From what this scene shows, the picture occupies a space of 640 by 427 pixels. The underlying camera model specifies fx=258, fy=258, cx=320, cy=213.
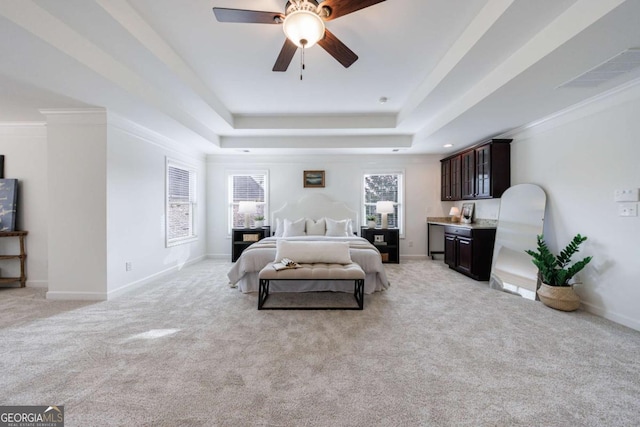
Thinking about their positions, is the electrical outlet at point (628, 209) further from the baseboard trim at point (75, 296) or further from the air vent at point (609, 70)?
the baseboard trim at point (75, 296)

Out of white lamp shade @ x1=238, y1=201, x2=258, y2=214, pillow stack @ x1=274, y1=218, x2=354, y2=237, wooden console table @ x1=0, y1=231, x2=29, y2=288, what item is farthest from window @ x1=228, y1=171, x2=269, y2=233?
wooden console table @ x1=0, y1=231, x2=29, y2=288

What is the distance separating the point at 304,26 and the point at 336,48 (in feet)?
1.47

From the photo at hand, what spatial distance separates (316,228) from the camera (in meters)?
5.55

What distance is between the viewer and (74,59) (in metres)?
2.21

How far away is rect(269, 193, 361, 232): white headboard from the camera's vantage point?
618cm

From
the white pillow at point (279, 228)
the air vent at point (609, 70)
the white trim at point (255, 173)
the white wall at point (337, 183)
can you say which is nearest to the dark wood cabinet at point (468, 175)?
the white wall at point (337, 183)

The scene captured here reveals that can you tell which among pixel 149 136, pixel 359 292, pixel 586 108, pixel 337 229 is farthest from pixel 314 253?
pixel 586 108

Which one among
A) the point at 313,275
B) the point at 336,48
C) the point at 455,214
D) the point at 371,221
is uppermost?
the point at 336,48

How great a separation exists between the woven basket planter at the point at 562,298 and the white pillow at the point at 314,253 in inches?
96.6

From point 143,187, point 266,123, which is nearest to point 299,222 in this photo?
point 266,123

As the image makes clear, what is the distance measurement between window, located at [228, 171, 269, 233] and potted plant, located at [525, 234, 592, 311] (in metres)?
5.21

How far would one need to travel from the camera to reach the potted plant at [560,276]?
3029 millimetres

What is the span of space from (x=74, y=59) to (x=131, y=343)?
8.27 feet

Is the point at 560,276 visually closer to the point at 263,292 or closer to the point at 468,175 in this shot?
the point at 468,175
